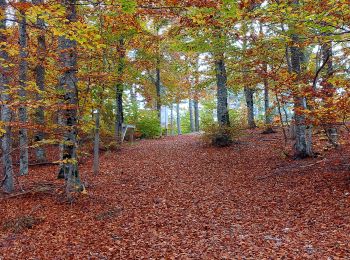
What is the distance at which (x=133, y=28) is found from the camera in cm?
1306

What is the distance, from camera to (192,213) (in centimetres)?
711

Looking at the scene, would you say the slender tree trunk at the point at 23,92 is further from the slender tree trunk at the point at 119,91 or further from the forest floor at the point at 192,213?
the slender tree trunk at the point at 119,91

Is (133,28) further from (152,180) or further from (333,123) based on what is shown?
(333,123)

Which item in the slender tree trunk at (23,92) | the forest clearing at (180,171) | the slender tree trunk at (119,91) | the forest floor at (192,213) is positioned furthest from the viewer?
the slender tree trunk at (119,91)

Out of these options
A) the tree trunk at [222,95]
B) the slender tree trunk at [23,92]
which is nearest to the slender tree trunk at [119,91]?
the tree trunk at [222,95]

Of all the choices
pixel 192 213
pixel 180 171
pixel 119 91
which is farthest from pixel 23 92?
pixel 192 213

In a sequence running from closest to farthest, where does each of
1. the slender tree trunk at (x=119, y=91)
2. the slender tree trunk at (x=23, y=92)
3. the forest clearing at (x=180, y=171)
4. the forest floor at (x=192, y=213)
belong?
the forest floor at (x=192, y=213)
the forest clearing at (x=180, y=171)
the slender tree trunk at (x=23, y=92)
the slender tree trunk at (x=119, y=91)

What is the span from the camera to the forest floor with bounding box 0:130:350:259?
5.25 metres

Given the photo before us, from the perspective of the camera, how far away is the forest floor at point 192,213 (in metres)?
5.25

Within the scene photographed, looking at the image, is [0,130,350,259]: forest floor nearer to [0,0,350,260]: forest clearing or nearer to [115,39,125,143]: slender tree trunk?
[0,0,350,260]: forest clearing

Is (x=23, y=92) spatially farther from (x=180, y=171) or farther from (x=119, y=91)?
(x=119, y=91)

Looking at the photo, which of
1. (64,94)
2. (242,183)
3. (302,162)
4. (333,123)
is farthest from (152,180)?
(333,123)

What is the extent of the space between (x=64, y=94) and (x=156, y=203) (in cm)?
356

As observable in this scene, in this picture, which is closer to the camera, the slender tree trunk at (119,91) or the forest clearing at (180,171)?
the forest clearing at (180,171)
